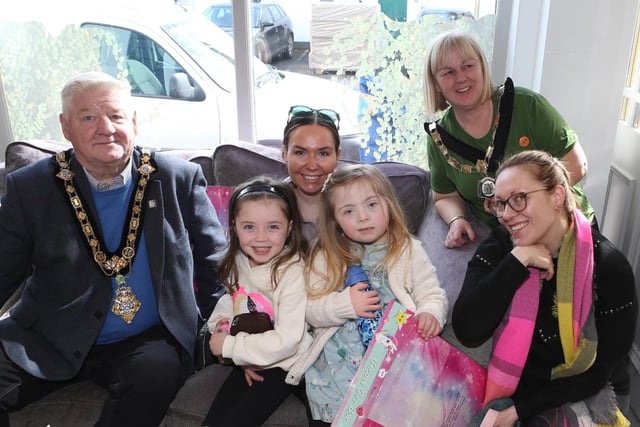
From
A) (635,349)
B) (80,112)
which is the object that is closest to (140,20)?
(80,112)

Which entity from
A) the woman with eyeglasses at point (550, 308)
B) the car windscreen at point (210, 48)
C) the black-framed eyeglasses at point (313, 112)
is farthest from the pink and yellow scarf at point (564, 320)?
the car windscreen at point (210, 48)

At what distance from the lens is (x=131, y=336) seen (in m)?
1.75

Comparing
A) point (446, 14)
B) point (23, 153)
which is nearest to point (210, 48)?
point (23, 153)

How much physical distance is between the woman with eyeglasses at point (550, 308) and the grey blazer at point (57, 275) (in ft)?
2.99

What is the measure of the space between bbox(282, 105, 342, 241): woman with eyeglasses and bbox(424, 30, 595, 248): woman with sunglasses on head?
16.0 inches

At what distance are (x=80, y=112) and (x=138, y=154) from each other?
23cm

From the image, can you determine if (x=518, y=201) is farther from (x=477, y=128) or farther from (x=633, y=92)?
(x=633, y=92)

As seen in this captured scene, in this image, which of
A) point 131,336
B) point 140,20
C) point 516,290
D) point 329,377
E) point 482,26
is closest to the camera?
point 516,290

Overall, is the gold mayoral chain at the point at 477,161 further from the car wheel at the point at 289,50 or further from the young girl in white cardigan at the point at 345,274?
the car wheel at the point at 289,50

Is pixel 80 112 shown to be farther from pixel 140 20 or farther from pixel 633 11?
pixel 633 11

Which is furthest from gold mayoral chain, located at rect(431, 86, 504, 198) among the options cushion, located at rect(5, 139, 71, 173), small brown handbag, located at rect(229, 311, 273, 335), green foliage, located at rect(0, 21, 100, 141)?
green foliage, located at rect(0, 21, 100, 141)

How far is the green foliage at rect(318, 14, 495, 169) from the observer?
7.97 ft

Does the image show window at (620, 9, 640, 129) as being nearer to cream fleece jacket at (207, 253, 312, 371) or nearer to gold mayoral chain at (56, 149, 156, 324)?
cream fleece jacket at (207, 253, 312, 371)

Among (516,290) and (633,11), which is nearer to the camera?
(516,290)
